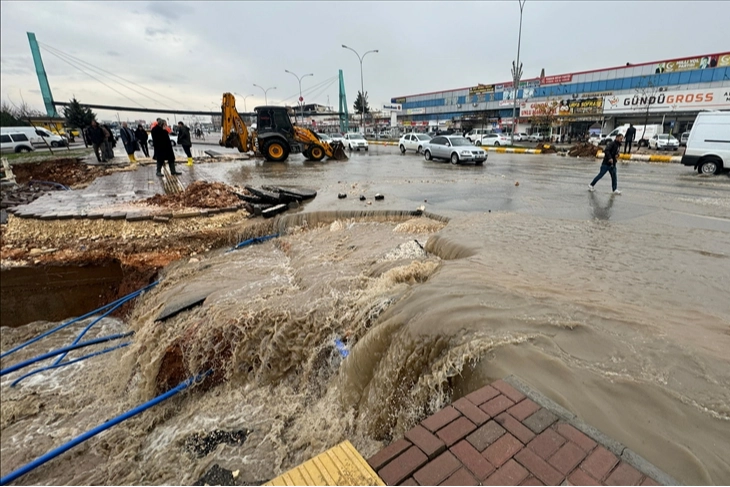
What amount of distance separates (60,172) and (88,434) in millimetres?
→ 15482

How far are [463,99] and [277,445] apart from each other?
7371 centimetres

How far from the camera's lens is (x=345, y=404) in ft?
11.1

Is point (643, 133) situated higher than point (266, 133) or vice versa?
point (266, 133)

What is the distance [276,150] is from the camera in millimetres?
18141

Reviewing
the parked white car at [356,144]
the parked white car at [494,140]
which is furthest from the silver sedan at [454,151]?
the parked white car at [494,140]

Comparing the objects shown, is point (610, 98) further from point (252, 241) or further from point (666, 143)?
point (252, 241)

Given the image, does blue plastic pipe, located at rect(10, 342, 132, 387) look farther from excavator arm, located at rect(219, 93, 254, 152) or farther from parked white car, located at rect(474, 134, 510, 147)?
parked white car, located at rect(474, 134, 510, 147)

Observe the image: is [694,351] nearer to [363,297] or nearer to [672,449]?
[672,449]

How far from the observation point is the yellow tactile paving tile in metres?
1.61

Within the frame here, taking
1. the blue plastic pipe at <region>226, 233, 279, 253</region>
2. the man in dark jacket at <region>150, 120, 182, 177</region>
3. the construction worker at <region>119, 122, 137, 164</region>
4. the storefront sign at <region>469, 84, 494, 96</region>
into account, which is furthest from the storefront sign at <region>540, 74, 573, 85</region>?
the blue plastic pipe at <region>226, 233, 279, 253</region>

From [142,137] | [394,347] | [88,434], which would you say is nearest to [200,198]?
[88,434]

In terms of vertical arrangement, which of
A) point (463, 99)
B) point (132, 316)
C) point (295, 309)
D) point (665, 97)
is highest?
point (463, 99)

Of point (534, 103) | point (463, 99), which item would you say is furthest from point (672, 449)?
point (463, 99)

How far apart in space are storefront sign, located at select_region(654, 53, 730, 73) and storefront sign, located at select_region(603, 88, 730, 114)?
18.1 feet
